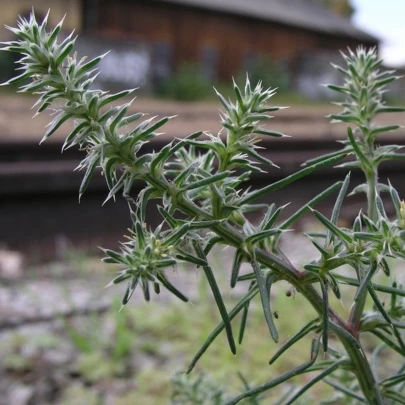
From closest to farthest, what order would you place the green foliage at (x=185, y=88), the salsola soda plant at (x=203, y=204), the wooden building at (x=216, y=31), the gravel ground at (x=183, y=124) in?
the salsola soda plant at (x=203, y=204)
the gravel ground at (x=183, y=124)
the green foliage at (x=185, y=88)
the wooden building at (x=216, y=31)

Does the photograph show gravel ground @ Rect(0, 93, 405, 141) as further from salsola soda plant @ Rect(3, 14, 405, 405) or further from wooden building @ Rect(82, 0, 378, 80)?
wooden building @ Rect(82, 0, 378, 80)

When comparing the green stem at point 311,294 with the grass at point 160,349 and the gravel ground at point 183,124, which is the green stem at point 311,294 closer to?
the grass at point 160,349

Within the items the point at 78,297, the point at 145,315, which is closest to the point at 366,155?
the point at 145,315

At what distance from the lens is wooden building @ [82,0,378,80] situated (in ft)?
56.6

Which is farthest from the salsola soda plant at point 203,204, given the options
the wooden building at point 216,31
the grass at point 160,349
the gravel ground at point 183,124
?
the wooden building at point 216,31

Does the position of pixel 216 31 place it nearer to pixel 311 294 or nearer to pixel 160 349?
pixel 160 349

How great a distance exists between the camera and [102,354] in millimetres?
2559

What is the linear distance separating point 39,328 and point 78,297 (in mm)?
457

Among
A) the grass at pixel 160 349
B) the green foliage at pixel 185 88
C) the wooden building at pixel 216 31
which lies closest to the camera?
the grass at pixel 160 349

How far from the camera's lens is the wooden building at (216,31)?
17.3 meters

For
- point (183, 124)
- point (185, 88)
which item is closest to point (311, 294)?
point (183, 124)

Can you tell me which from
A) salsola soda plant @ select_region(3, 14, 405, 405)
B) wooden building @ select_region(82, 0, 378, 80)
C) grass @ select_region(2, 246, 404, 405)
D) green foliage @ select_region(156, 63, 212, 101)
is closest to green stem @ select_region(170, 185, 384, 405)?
salsola soda plant @ select_region(3, 14, 405, 405)

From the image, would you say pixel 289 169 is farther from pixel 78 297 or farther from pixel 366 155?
pixel 366 155

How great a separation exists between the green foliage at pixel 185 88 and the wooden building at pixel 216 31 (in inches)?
49.7
